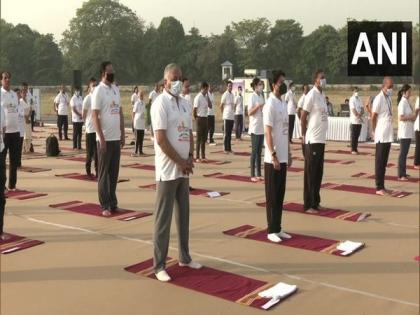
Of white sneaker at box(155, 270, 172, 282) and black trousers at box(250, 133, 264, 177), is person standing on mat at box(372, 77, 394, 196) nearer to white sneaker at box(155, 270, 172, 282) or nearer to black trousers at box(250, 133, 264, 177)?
black trousers at box(250, 133, 264, 177)

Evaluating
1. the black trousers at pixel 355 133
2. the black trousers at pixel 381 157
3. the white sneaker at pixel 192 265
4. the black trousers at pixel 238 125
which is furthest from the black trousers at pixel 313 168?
the black trousers at pixel 238 125

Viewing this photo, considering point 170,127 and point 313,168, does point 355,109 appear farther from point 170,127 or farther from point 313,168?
point 170,127

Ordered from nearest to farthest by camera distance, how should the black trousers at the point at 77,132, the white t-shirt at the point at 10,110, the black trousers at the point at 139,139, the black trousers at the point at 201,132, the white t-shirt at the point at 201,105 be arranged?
the white t-shirt at the point at 10,110
the black trousers at the point at 201,132
the white t-shirt at the point at 201,105
the black trousers at the point at 139,139
the black trousers at the point at 77,132

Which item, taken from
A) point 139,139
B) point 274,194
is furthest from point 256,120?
point 139,139

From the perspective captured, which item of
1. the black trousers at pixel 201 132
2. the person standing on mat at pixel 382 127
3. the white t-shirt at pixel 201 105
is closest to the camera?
the person standing on mat at pixel 382 127

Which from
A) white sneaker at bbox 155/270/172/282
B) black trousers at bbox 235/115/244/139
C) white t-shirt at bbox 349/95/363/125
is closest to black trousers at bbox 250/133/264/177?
white sneaker at bbox 155/270/172/282

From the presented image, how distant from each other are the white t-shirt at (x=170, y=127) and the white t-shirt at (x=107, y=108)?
85.3 inches

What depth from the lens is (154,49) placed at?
202 feet

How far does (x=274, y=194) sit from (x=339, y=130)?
1163cm

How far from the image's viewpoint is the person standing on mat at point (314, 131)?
637 cm

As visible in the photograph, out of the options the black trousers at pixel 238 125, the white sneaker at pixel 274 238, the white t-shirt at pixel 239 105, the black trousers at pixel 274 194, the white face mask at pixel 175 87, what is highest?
the white t-shirt at pixel 239 105

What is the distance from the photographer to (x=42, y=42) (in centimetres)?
6384

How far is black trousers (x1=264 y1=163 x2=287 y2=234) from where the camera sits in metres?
5.17

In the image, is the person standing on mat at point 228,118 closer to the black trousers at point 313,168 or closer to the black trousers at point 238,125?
the black trousers at point 238,125
